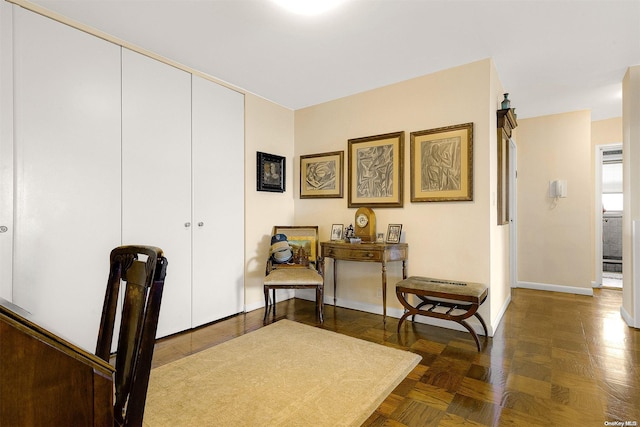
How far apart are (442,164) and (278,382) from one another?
2486mm

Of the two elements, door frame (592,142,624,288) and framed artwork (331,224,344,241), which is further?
door frame (592,142,624,288)

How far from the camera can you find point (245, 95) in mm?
3709

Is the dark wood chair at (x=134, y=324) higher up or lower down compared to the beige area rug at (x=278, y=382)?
higher up

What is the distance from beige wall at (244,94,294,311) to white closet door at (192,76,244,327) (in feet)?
0.32

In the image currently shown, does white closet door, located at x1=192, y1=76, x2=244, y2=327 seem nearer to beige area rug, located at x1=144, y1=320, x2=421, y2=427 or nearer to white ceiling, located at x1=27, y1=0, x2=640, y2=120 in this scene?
white ceiling, located at x1=27, y1=0, x2=640, y2=120

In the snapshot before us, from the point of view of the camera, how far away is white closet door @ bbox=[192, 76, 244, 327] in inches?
126

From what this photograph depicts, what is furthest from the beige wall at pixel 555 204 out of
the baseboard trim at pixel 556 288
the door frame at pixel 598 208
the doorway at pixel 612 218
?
the doorway at pixel 612 218

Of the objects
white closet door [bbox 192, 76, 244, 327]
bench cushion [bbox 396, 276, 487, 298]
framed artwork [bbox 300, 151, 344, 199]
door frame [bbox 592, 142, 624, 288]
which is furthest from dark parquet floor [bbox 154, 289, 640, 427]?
framed artwork [bbox 300, 151, 344, 199]

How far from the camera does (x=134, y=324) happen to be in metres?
1.07

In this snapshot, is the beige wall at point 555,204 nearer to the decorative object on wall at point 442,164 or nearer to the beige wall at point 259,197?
the decorative object on wall at point 442,164

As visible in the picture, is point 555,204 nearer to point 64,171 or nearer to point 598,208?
point 598,208

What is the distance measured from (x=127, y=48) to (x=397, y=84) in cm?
264

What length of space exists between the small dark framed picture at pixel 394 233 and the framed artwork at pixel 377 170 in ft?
0.74

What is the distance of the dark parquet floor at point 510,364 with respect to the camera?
1769 mm
